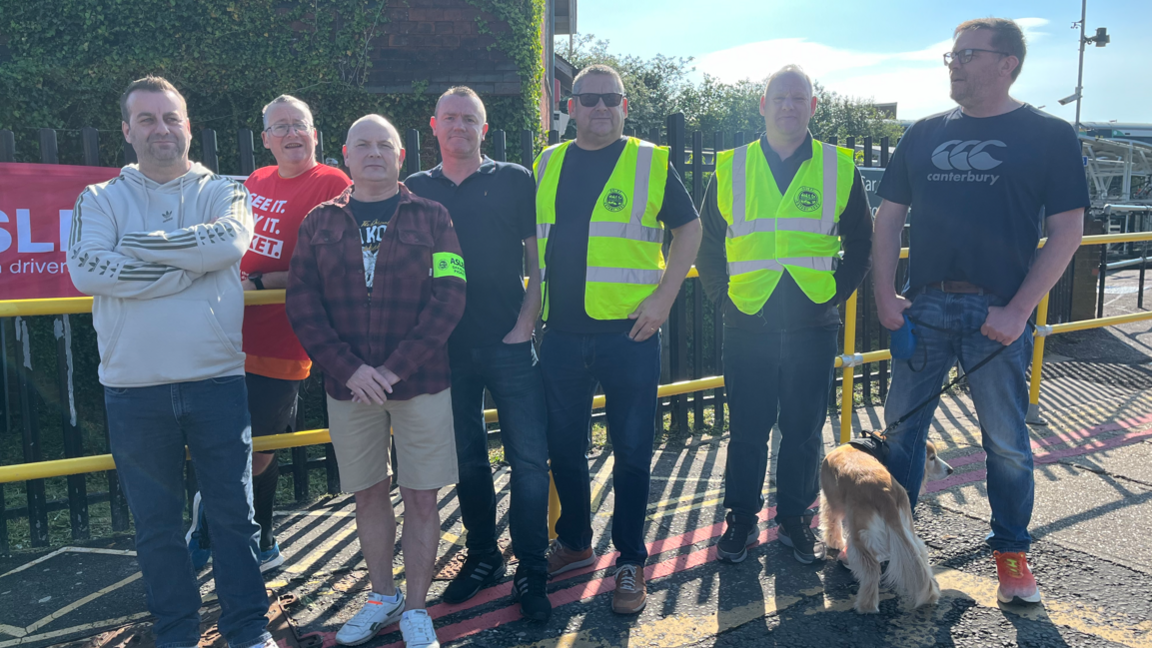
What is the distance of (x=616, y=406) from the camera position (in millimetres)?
2965

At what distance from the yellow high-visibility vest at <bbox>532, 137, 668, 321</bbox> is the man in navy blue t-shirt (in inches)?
41.0

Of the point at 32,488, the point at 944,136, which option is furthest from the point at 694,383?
the point at 32,488

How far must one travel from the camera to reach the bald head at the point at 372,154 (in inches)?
101

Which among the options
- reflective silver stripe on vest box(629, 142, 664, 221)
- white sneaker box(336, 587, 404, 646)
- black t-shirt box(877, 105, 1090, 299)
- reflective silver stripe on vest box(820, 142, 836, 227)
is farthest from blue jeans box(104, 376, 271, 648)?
black t-shirt box(877, 105, 1090, 299)

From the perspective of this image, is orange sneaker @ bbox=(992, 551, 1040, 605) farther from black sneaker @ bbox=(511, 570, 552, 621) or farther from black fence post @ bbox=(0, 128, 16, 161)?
black fence post @ bbox=(0, 128, 16, 161)

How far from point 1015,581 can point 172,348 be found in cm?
321

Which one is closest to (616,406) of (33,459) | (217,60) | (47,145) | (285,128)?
(285,128)

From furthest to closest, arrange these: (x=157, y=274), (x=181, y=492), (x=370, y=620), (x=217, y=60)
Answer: (x=217, y=60), (x=370, y=620), (x=181, y=492), (x=157, y=274)

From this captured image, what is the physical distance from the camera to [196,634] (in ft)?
8.23

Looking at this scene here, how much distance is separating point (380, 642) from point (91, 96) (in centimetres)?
871

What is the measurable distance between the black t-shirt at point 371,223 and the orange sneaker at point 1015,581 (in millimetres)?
2673

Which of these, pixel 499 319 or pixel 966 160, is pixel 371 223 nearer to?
pixel 499 319

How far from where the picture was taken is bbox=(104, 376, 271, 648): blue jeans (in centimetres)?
239

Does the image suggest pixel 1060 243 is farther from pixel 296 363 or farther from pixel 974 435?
Answer: pixel 296 363
